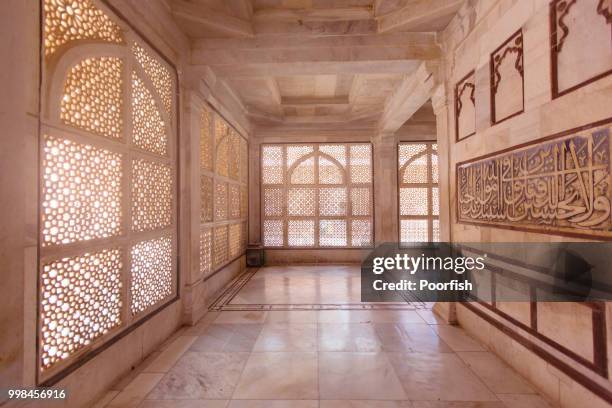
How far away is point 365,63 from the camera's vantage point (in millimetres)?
3104

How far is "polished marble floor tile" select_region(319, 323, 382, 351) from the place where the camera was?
2.36m

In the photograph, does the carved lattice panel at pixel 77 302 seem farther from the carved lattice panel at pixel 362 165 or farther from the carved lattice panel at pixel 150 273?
the carved lattice panel at pixel 362 165

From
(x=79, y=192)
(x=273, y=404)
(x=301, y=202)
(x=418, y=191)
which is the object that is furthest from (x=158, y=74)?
(x=418, y=191)

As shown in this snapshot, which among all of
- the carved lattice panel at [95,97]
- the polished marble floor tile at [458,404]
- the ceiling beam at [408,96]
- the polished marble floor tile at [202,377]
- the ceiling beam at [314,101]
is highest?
the ceiling beam at [314,101]

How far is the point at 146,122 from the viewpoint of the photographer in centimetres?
237

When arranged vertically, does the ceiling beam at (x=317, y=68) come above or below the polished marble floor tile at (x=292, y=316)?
above

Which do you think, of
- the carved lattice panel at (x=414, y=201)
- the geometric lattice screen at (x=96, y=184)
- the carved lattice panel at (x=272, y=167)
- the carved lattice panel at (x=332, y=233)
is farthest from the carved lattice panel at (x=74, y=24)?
the carved lattice panel at (x=414, y=201)

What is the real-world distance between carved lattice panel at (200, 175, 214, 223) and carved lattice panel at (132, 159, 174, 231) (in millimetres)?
824

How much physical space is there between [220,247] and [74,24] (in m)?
3.00

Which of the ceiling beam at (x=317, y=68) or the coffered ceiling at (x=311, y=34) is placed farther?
the ceiling beam at (x=317, y=68)

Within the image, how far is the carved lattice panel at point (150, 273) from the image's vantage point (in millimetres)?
2191

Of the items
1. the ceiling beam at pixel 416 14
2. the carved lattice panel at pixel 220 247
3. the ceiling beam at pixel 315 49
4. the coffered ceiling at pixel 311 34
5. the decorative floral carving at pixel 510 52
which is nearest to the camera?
the decorative floral carving at pixel 510 52

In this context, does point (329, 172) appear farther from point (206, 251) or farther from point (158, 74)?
point (158, 74)

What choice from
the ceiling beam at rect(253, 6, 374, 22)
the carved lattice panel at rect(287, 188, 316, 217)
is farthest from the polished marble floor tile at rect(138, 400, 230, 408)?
the carved lattice panel at rect(287, 188, 316, 217)
